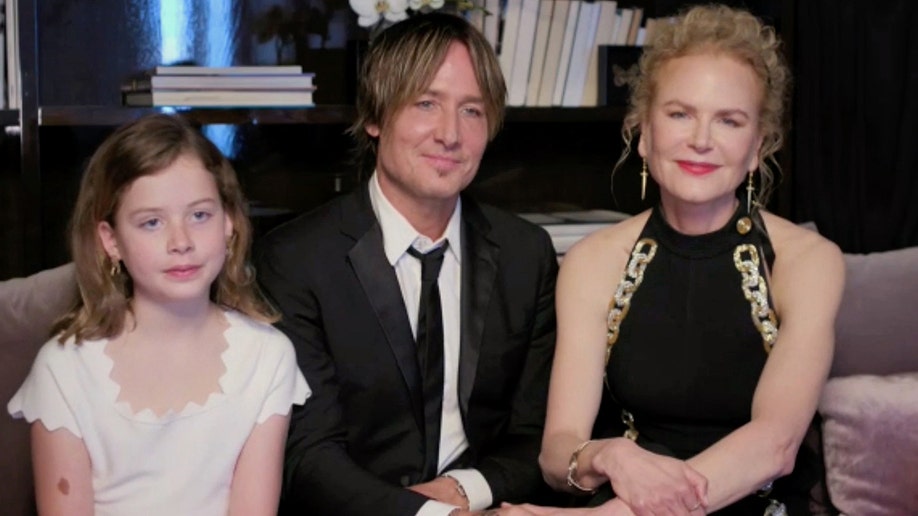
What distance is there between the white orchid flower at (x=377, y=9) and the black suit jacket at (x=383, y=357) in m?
0.53

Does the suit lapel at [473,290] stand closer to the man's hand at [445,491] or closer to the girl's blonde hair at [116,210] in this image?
the man's hand at [445,491]

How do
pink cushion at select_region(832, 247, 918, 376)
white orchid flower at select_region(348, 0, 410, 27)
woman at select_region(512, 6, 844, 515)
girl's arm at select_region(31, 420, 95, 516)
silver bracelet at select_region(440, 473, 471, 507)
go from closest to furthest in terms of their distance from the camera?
girl's arm at select_region(31, 420, 95, 516)
woman at select_region(512, 6, 844, 515)
silver bracelet at select_region(440, 473, 471, 507)
pink cushion at select_region(832, 247, 918, 376)
white orchid flower at select_region(348, 0, 410, 27)

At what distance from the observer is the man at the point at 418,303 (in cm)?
234

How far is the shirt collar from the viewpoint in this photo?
2.40 metres

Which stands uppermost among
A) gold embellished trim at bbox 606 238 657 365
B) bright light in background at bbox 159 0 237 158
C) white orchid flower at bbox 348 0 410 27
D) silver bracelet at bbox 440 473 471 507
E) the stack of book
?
white orchid flower at bbox 348 0 410 27

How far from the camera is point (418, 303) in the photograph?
2414 millimetres

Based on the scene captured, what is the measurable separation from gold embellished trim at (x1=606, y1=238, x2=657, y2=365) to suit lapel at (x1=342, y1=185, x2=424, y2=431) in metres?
0.33

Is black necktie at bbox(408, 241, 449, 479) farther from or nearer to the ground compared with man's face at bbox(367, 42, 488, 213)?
nearer to the ground

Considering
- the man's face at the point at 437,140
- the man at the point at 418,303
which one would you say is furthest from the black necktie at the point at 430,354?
the man's face at the point at 437,140

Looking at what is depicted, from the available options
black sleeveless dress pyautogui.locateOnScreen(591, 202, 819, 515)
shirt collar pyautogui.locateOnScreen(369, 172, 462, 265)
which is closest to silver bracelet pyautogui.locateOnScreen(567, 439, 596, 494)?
black sleeveless dress pyautogui.locateOnScreen(591, 202, 819, 515)

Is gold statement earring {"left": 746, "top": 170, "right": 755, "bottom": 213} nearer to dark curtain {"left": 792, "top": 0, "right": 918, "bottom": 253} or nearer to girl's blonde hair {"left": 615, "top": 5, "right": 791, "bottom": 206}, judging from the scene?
girl's blonde hair {"left": 615, "top": 5, "right": 791, "bottom": 206}

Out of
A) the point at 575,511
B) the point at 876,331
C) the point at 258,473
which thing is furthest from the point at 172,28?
the point at 876,331

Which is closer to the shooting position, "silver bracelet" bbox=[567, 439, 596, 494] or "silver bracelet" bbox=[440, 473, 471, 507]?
"silver bracelet" bbox=[567, 439, 596, 494]

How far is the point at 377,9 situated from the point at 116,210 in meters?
0.95
